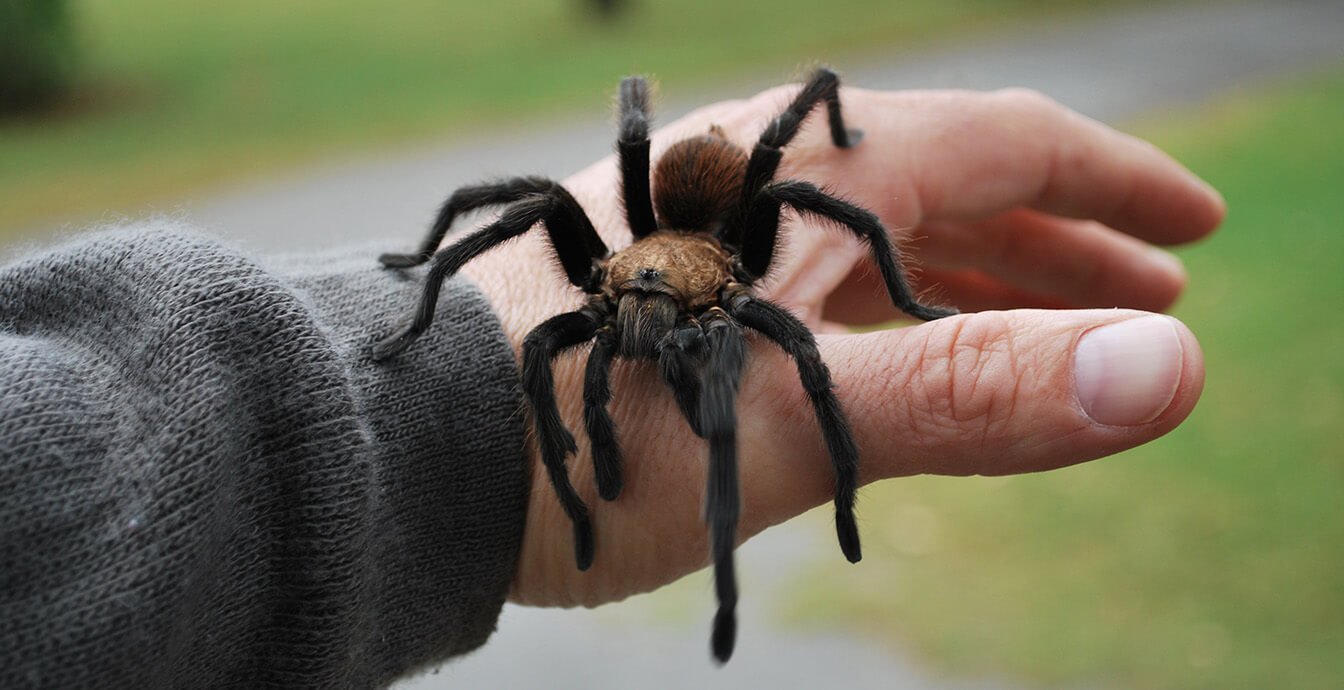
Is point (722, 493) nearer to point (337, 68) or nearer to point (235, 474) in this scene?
point (235, 474)

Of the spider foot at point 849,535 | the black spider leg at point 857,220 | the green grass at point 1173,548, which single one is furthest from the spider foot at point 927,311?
the green grass at point 1173,548

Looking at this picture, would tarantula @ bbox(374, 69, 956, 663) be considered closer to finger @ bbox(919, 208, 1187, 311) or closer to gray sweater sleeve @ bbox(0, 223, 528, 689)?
gray sweater sleeve @ bbox(0, 223, 528, 689)

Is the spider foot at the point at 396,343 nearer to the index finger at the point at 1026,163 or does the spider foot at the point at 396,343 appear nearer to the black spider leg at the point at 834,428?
the black spider leg at the point at 834,428

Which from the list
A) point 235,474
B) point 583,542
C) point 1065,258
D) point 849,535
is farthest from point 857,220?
point 1065,258

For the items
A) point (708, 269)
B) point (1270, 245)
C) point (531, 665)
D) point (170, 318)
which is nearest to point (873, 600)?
point (531, 665)

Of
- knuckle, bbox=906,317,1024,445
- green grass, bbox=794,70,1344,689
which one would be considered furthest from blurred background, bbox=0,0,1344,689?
knuckle, bbox=906,317,1024,445

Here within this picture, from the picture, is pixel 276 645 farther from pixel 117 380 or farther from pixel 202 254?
pixel 202 254

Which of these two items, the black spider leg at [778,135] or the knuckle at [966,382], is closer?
the knuckle at [966,382]
